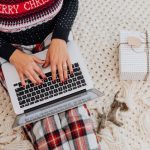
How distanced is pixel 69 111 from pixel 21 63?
224 millimetres

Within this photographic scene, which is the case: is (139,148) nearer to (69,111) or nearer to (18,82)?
(69,111)

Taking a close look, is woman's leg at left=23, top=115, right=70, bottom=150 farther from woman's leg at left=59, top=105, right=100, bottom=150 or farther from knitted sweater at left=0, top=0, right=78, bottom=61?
knitted sweater at left=0, top=0, right=78, bottom=61

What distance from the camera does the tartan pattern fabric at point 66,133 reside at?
1.04 metres

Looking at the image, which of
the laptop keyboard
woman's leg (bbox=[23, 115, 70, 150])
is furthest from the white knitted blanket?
the laptop keyboard

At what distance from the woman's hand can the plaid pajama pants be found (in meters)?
0.08

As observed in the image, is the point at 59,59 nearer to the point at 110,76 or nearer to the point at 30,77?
the point at 30,77

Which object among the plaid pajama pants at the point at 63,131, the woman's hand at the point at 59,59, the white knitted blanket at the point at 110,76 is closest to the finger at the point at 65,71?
the woman's hand at the point at 59,59

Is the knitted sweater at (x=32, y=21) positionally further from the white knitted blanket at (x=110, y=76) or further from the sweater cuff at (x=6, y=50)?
the white knitted blanket at (x=110, y=76)

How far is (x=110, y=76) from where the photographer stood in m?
1.26

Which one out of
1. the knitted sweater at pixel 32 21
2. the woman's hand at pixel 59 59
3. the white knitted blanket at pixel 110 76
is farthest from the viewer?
the white knitted blanket at pixel 110 76

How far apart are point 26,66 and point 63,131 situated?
0.25m

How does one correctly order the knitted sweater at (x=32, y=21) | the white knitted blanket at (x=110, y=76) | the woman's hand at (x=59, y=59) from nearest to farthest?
1. the knitted sweater at (x=32, y=21)
2. the woman's hand at (x=59, y=59)
3. the white knitted blanket at (x=110, y=76)

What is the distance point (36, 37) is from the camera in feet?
3.38

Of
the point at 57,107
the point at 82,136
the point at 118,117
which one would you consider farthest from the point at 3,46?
A: the point at 118,117
